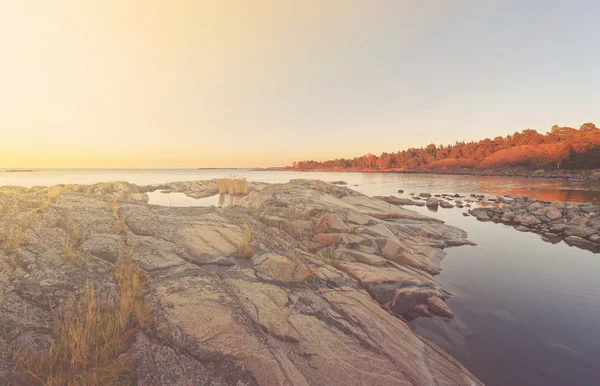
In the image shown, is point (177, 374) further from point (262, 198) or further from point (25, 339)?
point (262, 198)

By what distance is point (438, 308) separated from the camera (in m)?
8.23

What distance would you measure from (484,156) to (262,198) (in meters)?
Answer: 160

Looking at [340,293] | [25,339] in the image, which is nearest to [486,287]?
[340,293]

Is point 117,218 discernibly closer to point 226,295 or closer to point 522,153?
point 226,295

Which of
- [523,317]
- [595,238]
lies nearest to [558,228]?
[595,238]

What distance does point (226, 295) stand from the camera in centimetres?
597

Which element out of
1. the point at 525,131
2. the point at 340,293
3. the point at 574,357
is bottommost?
the point at 574,357

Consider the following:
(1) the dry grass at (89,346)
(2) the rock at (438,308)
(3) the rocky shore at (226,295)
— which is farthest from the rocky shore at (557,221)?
(1) the dry grass at (89,346)

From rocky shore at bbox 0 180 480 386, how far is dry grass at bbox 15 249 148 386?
141 mm

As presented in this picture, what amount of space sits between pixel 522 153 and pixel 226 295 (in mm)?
151744

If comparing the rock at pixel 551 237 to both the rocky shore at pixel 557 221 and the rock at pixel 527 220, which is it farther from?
the rock at pixel 527 220

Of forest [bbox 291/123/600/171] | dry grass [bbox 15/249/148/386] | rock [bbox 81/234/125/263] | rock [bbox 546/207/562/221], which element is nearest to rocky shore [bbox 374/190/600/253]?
rock [bbox 546/207/562/221]

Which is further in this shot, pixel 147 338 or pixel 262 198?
pixel 262 198

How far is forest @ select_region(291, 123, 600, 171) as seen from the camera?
317 ft
